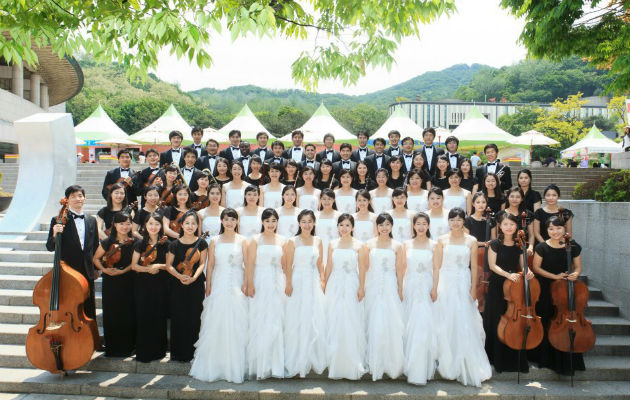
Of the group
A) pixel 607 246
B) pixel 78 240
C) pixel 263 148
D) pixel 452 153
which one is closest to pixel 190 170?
pixel 263 148

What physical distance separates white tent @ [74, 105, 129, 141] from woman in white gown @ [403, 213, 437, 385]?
19614mm

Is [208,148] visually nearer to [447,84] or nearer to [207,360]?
[207,360]

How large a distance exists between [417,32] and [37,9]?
4.18 metres

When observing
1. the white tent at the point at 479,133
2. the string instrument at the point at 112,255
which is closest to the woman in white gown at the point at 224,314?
the string instrument at the point at 112,255

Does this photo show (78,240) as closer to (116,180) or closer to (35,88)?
(116,180)

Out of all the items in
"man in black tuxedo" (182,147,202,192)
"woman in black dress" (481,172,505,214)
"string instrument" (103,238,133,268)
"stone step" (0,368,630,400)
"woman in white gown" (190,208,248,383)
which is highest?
"man in black tuxedo" (182,147,202,192)

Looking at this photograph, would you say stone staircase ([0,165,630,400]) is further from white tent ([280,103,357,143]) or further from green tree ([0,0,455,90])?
white tent ([280,103,357,143])

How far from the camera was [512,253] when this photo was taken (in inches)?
213

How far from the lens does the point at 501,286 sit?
5.48 metres

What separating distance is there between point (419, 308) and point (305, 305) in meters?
1.30

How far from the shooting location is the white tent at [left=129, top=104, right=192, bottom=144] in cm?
1978

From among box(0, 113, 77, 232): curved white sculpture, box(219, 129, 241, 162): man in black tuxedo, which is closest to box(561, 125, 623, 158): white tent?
box(219, 129, 241, 162): man in black tuxedo

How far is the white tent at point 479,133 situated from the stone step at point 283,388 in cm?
A: 1658

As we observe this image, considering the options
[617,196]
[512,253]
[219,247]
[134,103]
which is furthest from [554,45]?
[134,103]
